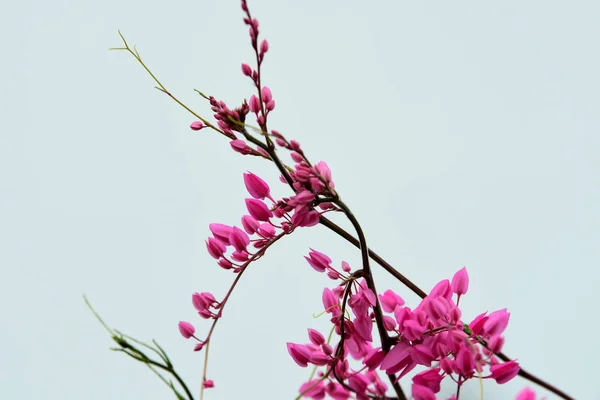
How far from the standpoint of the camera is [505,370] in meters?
0.39

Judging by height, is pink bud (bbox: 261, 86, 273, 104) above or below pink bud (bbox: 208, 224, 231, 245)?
above

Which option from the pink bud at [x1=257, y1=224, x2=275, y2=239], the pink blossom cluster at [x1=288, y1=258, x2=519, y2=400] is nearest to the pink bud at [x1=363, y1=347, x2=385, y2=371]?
the pink blossom cluster at [x1=288, y1=258, x2=519, y2=400]

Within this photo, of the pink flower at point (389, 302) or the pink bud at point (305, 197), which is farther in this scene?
the pink flower at point (389, 302)

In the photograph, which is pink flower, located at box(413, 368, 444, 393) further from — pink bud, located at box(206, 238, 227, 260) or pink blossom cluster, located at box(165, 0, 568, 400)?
pink bud, located at box(206, 238, 227, 260)

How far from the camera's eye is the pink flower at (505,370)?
39 centimetres

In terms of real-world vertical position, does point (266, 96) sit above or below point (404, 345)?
above

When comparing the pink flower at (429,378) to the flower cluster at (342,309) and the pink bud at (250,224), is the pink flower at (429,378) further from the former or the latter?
the pink bud at (250,224)

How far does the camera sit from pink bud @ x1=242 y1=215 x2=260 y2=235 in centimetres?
42

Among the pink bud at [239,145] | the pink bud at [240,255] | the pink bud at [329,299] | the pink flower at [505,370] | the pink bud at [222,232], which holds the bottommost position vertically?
the pink flower at [505,370]

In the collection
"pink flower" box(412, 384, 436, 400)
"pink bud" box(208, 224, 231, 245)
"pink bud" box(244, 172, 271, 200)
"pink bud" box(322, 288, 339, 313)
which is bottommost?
"pink flower" box(412, 384, 436, 400)

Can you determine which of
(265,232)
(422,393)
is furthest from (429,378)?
(265,232)

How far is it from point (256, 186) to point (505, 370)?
0.64ft

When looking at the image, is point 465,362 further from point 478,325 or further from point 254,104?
point 254,104

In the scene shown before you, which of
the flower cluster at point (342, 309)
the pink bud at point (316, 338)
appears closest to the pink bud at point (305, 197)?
the flower cluster at point (342, 309)
